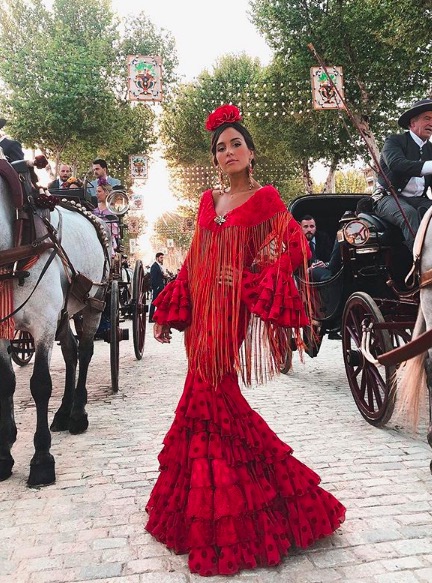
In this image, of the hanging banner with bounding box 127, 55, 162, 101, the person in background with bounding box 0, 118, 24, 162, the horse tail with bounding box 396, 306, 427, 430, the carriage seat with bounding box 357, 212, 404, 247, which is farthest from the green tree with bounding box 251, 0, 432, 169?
the horse tail with bounding box 396, 306, 427, 430

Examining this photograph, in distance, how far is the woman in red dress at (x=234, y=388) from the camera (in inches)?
86.9

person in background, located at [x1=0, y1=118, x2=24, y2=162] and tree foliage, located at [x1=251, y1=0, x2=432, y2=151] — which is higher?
tree foliage, located at [x1=251, y1=0, x2=432, y2=151]

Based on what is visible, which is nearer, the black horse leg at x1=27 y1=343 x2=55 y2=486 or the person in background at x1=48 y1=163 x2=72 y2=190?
the black horse leg at x1=27 y1=343 x2=55 y2=486

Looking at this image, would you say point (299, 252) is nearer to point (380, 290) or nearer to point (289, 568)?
point (289, 568)

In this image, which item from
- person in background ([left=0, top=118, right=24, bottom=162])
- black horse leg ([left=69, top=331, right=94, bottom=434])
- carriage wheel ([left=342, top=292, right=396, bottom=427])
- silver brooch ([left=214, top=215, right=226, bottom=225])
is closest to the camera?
silver brooch ([left=214, top=215, right=226, bottom=225])

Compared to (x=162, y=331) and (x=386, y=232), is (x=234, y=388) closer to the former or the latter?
(x=162, y=331)

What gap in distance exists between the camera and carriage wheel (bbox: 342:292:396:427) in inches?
160

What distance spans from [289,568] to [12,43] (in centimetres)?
2717

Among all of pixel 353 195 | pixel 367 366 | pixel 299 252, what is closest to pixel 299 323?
pixel 299 252

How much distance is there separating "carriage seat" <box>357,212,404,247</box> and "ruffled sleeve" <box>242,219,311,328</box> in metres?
2.07

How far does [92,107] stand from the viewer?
70.7 feet

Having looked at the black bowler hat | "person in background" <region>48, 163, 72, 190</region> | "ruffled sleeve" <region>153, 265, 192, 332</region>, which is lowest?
"ruffled sleeve" <region>153, 265, 192, 332</region>

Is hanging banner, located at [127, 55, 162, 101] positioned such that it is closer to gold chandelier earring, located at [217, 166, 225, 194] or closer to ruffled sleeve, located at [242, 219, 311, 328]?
gold chandelier earring, located at [217, 166, 225, 194]

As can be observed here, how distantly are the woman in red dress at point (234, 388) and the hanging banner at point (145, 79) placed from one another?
1262 centimetres
